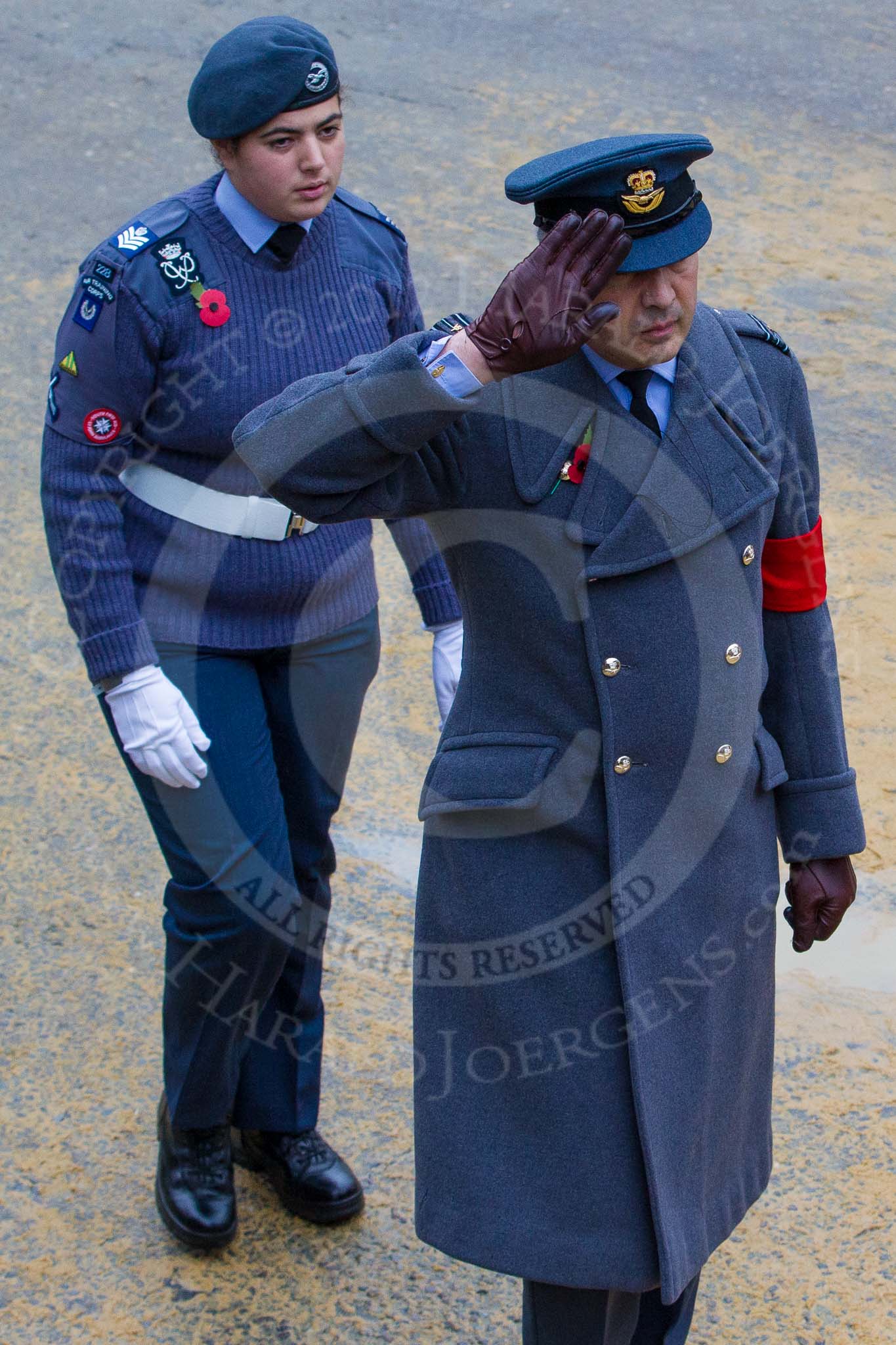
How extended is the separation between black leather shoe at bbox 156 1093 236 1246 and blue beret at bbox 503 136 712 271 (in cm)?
178

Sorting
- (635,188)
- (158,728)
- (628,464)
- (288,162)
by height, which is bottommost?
(158,728)

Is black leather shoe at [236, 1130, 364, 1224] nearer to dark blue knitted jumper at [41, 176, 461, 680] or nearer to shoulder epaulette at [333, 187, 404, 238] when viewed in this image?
dark blue knitted jumper at [41, 176, 461, 680]

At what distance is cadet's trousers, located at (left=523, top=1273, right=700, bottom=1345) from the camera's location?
91.5 inches

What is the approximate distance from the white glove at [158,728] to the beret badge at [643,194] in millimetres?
1154

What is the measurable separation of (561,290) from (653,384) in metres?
0.29

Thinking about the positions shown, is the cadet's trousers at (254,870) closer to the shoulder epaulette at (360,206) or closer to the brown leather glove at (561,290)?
the shoulder epaulette at (360,206)

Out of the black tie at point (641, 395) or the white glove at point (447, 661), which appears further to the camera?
the white glove at point (447, 661)

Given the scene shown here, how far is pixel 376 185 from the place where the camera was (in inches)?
292

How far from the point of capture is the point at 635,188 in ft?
6.47

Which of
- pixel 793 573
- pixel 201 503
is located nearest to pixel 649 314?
pixel 793 573

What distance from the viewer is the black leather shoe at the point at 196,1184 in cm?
293

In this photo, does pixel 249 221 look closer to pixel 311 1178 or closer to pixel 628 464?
pixel 628 464

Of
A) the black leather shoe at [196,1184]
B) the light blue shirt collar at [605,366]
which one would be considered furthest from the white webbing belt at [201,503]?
the black leather shoe at [196,1184]

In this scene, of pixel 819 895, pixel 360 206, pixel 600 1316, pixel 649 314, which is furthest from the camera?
pixel 360 206
